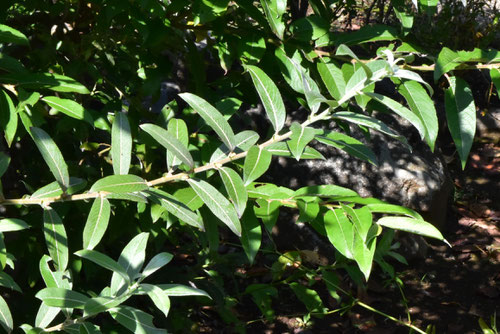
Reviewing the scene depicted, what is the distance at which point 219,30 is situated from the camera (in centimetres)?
194

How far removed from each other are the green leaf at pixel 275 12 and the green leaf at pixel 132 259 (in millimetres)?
655

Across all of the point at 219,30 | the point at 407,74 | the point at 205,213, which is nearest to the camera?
the point at 407,74

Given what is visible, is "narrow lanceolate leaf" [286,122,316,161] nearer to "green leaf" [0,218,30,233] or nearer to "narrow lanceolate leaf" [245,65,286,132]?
"narrow lanceolate leaf" [245,65,286,132]

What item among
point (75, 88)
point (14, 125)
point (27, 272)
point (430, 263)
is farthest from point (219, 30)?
point (430, 263)

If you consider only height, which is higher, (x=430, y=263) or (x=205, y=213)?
(x=205, y=213)

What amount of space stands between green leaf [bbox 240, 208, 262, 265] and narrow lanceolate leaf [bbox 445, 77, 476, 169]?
1.65 feet

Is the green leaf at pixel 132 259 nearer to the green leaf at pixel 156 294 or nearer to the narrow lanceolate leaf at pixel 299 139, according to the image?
the green leaf at pixel 156 294

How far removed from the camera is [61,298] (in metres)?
1.35

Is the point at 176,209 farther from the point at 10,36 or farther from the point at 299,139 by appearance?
the point at 10,36

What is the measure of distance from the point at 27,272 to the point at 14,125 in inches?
34.2

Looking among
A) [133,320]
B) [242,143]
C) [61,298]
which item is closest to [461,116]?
[242,143]

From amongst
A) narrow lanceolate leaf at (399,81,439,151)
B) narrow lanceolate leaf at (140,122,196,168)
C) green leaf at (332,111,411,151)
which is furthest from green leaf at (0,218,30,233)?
narrow lanceolate leaf at (399,81,439,151)

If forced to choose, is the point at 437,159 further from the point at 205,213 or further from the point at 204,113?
the point at 204,113

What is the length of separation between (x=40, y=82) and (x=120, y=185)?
466mm
